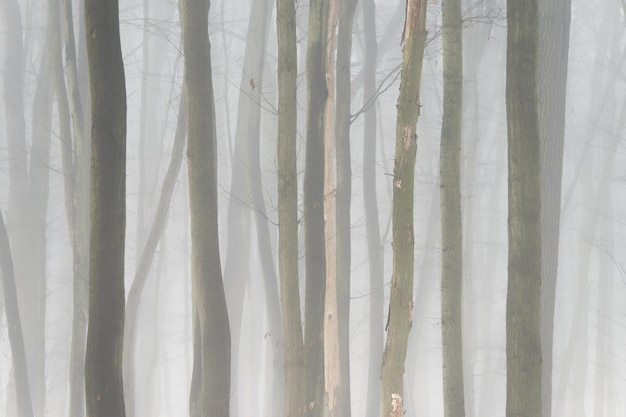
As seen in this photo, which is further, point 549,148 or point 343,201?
point 343,201

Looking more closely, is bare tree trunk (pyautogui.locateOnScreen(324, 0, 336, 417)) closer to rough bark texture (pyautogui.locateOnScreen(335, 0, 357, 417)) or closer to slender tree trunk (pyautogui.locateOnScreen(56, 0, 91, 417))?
rough bark texture (pyautogui.locateOnScreen(335, 0, 357, 417))

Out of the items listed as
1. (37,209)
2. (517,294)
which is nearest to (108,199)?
(517,294)

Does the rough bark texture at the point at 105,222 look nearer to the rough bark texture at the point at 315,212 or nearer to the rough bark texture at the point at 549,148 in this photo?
the rough bark texture at the point at 315,212

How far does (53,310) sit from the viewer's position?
62.7 feet


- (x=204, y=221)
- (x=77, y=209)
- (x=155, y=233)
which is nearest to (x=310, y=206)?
(x=204, y=221)

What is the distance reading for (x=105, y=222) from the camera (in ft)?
16.1

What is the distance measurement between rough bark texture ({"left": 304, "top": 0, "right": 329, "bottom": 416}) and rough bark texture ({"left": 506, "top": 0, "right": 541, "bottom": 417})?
2748mm

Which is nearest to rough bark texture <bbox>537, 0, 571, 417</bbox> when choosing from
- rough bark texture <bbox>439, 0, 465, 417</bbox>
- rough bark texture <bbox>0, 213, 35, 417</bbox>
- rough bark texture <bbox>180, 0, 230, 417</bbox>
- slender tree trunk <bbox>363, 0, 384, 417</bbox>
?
rough bark texture <bbox>439, 0, 465, 417</bbox>

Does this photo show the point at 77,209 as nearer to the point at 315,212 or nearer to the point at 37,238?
the point at 37,238

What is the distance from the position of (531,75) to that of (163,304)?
15.3 meters

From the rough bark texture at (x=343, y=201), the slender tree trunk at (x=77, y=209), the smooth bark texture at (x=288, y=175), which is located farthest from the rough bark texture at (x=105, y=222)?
the slender tree trunk at (x=77, y=209)

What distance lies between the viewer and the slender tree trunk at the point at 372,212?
1470cm

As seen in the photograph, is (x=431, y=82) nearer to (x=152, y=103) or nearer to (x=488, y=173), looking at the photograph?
(x=488, y=173)

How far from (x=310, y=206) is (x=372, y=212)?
6.36 metres
